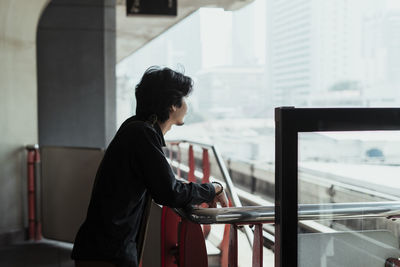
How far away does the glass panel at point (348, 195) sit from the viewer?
1399 millimetres

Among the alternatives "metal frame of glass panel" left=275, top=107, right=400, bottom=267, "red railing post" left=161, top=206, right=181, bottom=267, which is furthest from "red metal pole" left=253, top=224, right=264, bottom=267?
"red railing post" left=161, top=206, right=181, bottom=267

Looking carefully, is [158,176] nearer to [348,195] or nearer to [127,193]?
[127,193]

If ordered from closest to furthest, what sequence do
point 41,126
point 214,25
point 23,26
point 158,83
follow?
point 158,83 → point 23,26 → point 41,126 → point 214,25

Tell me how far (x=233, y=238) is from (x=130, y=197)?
36 centimetres

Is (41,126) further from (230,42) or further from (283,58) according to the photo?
(283,58)

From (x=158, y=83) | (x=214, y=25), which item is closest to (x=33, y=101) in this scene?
(x=158, y=83)

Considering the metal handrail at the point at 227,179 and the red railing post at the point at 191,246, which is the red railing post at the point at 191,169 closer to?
the metal handrail at the point at 227,179

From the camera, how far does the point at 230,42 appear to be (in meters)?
12.7

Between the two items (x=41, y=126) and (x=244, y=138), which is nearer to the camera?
(x=41, y=126)

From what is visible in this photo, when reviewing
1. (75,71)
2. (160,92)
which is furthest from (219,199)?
(75,71)

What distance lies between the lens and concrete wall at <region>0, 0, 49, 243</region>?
5035 millimetres

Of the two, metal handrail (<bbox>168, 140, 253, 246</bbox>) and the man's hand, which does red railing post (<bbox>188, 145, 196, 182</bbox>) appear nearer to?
metal handrail (<bbox>168, 140, 253, 246</bbox>)

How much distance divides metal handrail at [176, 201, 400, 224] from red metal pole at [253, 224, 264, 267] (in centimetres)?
5

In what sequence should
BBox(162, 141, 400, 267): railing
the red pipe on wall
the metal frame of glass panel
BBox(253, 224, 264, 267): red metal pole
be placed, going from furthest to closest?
1. the red pipe on wall
2. BBox(253, 224, 264, 267): red metal pole
3. BBox(162, 141, 400, 267): railing
4. the metal frame of glass panel
